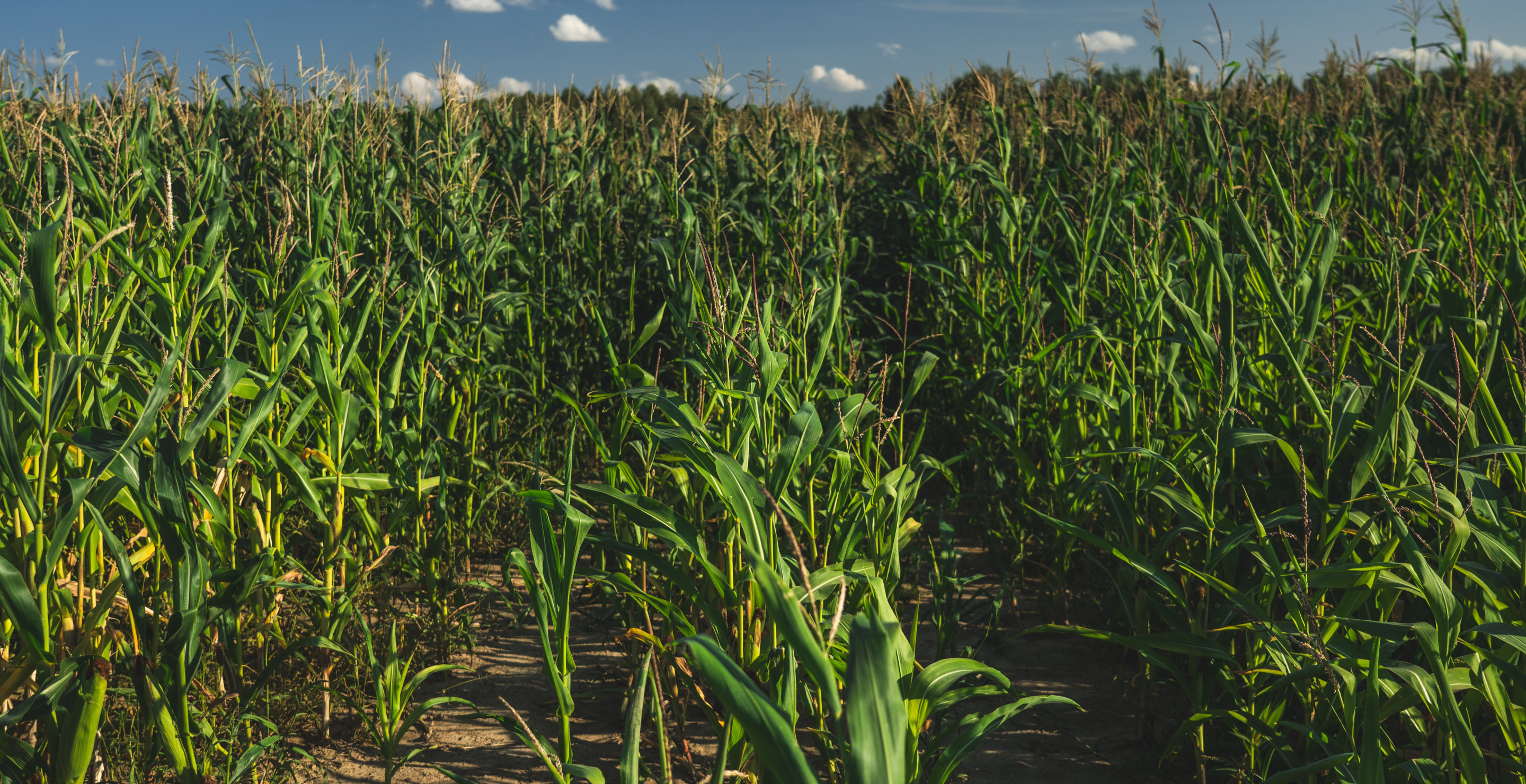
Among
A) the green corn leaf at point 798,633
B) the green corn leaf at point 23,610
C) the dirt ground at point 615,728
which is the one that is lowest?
the dirt ground at point 615,728

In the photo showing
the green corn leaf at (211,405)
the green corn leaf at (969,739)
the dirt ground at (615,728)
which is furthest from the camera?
the dirt ground at (615,728)

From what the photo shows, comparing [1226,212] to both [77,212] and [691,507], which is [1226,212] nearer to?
[691,507]

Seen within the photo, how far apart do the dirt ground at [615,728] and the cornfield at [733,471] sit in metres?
0.07

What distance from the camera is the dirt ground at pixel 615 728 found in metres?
2.50

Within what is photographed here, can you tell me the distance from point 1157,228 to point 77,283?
2.96 metres

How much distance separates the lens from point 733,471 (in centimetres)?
177

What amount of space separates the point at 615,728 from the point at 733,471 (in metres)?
1.40

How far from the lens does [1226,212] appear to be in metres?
3.22

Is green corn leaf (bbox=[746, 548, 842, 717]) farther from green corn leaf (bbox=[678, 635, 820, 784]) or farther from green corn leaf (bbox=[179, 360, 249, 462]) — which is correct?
green corn leaf (bbox=[179, 360, 249, 462])

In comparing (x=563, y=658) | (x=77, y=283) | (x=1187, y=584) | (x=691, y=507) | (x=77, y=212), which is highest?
(x=77, y=212)

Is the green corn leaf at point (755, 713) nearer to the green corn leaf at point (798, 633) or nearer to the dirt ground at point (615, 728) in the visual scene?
the green corn leaf at point (798, 633)

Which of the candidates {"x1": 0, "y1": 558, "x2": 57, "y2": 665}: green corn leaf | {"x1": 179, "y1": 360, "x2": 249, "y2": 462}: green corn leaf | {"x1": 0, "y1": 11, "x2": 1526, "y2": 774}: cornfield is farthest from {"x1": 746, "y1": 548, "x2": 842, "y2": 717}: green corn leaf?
{"x1": 0, "y1": 558, "x2": 57, "y2": 665}: green corn leaf

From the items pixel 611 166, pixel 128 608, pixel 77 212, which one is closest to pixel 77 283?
pixel 128 608

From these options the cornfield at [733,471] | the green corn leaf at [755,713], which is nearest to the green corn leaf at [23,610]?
the cornfield at [733,471]
